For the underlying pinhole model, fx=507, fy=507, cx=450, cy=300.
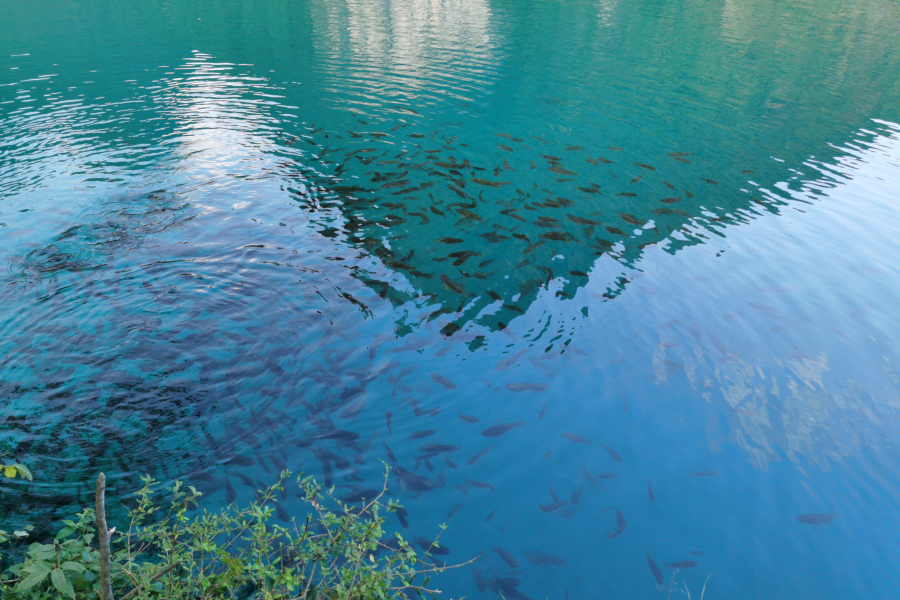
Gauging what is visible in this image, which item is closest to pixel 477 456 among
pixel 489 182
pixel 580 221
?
pixel 580 221

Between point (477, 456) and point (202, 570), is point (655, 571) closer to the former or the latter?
point (477, 456)

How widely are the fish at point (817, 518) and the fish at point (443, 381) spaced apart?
5.25 meters

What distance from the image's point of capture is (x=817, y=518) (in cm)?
693

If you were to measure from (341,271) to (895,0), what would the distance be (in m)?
72.8

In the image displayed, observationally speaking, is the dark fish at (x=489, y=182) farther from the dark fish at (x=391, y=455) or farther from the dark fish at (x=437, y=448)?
the dark fish at (x=391, y=455)

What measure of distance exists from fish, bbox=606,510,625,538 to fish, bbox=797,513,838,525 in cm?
244

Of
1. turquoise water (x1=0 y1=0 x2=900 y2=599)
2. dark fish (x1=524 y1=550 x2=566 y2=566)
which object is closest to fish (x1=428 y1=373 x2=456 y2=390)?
turquoise water (x1=0 y1=0 x2=900 y2=599)

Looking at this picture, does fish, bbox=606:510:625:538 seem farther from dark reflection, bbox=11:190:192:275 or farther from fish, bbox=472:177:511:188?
dark reflection, bbox=11:190:192:275

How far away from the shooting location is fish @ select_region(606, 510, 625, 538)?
6.64 m

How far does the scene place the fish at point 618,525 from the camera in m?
6.64

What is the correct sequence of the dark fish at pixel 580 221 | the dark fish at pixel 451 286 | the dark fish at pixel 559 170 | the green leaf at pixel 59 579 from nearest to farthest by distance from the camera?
the green leaf at pixel 59 579, the dark fish at pixel 451 286, the dark fish at pixel 580 221, the dark fish at pixel 559 170

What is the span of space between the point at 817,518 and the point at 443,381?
566 cm

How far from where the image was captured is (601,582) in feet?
20.0

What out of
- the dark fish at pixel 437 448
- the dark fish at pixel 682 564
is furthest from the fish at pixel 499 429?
the dark fish at pixel 682 564
